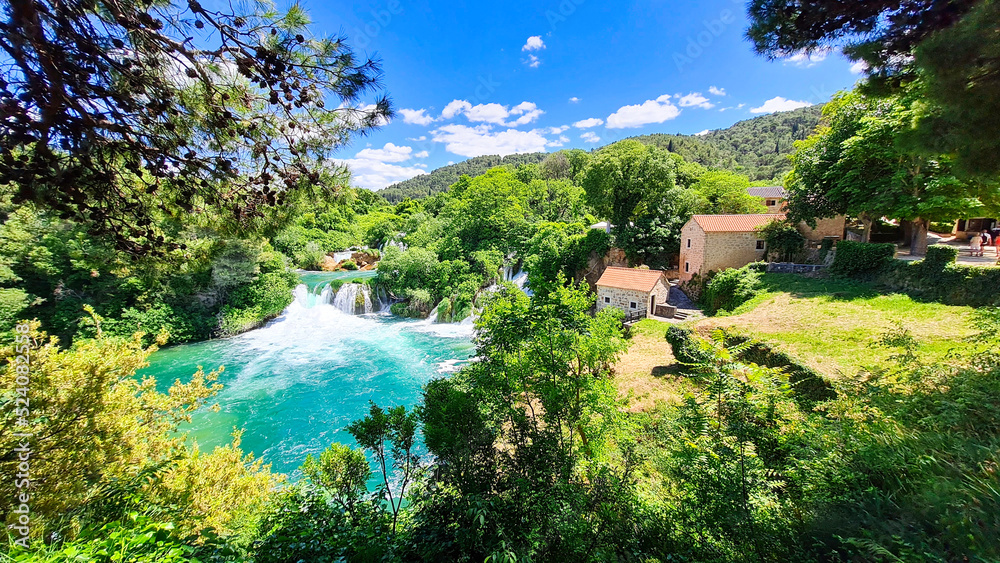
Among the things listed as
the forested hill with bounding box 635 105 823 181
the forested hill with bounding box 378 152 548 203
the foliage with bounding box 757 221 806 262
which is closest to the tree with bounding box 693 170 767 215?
the foliage with bounding box 757 221 806 262

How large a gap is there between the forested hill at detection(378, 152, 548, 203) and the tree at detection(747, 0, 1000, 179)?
11489cm

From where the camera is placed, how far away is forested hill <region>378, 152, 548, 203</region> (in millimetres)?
116438

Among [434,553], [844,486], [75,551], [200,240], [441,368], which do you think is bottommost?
[441,368]

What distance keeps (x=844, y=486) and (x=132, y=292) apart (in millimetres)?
27275

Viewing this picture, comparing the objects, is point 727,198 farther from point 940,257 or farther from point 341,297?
point 341,297

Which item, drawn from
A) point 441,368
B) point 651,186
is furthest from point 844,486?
point 651,186

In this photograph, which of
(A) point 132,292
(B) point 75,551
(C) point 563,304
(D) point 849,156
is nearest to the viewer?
(B) point 75,551

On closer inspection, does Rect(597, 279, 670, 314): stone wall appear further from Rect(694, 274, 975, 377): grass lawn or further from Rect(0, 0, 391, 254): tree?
Rect(0, 0, 391, 254): tree

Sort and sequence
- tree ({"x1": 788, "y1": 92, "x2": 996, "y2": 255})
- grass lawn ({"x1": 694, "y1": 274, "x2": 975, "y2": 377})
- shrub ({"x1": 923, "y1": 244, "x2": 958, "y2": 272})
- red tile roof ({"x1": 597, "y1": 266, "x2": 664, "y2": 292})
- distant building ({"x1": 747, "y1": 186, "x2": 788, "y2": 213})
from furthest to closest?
distant building ({"x1": 747, "y1": 186, "x2": 788, "y2": 213}), red tile roof ({"x1": 597, "y1": 266, "x2": 664, "y2": 292}), tree ({"x1": 788, "y1": 92, "x2": 996, "y2": 255}), shrub ({"x1": 923, "y1": 244, "x2": 958, "y2": 272}), grass lawn ({"x1": 694, "y1": 274, "x2": 975, "y2": 377})

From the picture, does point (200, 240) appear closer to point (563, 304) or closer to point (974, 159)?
point (563, 304)

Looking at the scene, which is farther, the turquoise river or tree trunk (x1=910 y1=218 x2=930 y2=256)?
tree trunk (x1=910 y1=218 x2=930 y2=256)

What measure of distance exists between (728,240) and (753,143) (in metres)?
108

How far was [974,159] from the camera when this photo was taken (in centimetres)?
342

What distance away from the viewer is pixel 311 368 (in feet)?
49.5
